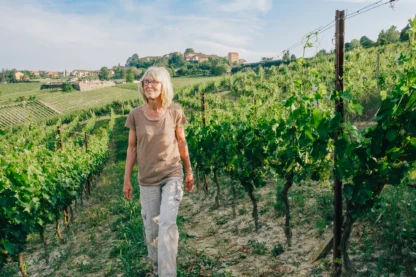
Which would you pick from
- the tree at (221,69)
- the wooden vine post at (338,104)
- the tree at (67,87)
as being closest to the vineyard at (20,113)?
the tree at (67,87)

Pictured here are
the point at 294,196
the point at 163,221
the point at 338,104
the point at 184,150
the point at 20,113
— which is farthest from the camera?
the point at 20,113

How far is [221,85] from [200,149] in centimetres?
2908

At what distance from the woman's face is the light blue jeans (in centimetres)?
83

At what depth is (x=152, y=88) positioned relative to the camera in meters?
3.18

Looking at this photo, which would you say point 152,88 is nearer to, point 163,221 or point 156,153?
point 156,153

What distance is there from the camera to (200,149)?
26.2ft

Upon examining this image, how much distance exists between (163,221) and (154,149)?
690 millimetres

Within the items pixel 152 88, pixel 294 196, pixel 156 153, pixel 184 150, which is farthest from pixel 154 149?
pixel 294 196

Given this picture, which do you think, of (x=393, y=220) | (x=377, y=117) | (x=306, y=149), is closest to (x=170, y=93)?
(x=306, y=149)

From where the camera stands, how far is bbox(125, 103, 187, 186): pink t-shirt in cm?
318

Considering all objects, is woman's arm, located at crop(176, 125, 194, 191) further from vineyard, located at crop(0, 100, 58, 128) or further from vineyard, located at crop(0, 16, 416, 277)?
vineyard, located at crop(0, 100, 58, 128)

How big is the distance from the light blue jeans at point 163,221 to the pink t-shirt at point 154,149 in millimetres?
88

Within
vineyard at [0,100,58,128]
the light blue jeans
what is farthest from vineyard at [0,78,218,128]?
the light blue jeans

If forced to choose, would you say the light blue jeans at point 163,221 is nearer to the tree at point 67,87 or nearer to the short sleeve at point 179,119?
the short sleeve at point 179,119
